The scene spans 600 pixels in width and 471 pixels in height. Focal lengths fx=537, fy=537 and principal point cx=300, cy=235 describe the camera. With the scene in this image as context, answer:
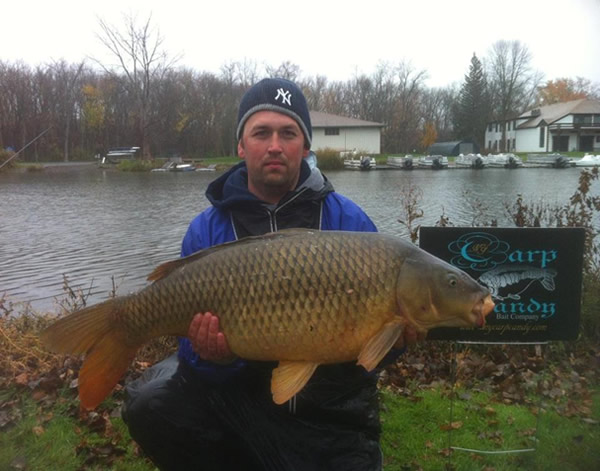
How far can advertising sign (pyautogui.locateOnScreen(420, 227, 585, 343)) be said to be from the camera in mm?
2914

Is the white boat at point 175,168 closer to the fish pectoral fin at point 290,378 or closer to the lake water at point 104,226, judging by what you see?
the lake water at point 104,226

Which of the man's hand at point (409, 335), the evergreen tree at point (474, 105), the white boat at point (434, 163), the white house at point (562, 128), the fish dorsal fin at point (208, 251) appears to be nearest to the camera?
the man's hand at point (409, 335)

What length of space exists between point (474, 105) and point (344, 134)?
74.9 feet

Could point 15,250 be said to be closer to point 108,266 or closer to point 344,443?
point 108,266

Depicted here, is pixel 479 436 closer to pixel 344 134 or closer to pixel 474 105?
pixel 344 134

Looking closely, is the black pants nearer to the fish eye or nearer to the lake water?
the fish eye

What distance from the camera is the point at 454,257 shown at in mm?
3025

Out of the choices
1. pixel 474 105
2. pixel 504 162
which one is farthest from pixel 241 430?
pixel 474 105

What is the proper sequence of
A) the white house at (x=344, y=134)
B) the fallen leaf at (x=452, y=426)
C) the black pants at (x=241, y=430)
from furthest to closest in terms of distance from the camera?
1. the white house at (x=344, y=134)
2. the fallen leaf at (x=452, y=426)
3. the black pants at (x=241, y=430)

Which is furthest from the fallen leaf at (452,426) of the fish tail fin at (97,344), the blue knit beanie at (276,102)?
the fish tail fin at (97,344)

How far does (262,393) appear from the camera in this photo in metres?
2.30

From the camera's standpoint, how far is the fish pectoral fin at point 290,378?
6.07 ft

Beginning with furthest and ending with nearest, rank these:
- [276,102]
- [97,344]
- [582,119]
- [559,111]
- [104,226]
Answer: [559,111] → [582,119] → [104,226] → [276,102] → [97,344]

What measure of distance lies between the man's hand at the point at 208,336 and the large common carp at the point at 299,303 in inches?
1.0
